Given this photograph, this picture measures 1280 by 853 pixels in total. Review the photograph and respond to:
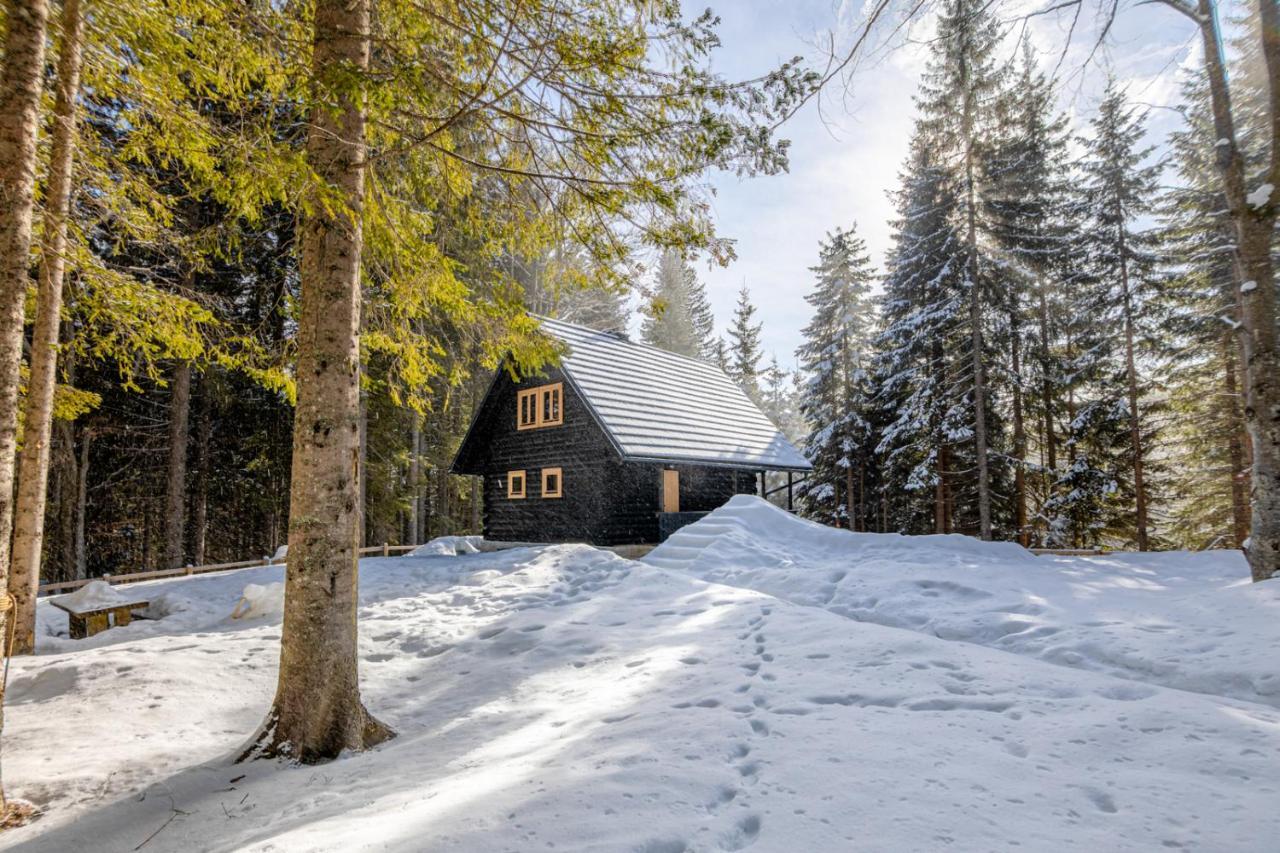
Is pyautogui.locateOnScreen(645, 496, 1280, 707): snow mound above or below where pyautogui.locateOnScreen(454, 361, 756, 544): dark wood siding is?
below

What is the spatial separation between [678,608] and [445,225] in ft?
18.0

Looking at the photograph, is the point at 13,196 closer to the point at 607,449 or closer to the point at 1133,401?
the point at 607,449

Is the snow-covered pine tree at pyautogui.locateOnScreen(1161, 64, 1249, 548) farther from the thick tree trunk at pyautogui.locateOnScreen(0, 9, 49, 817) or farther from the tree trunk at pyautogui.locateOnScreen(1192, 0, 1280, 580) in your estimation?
the thick tree trunk at pyautogui.locateOnScreen(0, 9, 49, 817)

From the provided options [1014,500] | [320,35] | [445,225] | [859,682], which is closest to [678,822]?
[859,682]

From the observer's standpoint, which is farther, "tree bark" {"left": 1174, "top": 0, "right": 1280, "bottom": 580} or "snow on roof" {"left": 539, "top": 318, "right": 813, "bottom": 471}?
"snow on roof" {"left": 539, "top": 318, "right": 813, "bottom": 471}

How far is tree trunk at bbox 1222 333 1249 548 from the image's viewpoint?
571 inches

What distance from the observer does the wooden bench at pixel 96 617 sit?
782 cm

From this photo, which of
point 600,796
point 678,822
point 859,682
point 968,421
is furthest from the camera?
point 968,421

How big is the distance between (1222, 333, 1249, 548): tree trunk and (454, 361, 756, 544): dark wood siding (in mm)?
12747

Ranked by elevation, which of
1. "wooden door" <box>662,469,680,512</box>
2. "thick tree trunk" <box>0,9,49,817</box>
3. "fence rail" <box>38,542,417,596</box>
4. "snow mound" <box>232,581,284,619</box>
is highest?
"thick tree trunk" <box>0,9,49,817</box>

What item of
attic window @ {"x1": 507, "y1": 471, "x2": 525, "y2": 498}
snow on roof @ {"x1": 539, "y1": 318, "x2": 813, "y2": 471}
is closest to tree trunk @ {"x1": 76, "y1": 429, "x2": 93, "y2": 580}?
attic window @ {"x1": 507, "y1": 471, "x2": 525, "y2": 498}

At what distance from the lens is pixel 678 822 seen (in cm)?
225

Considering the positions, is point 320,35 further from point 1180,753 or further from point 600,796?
point 1180,753

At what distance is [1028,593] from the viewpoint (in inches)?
272
